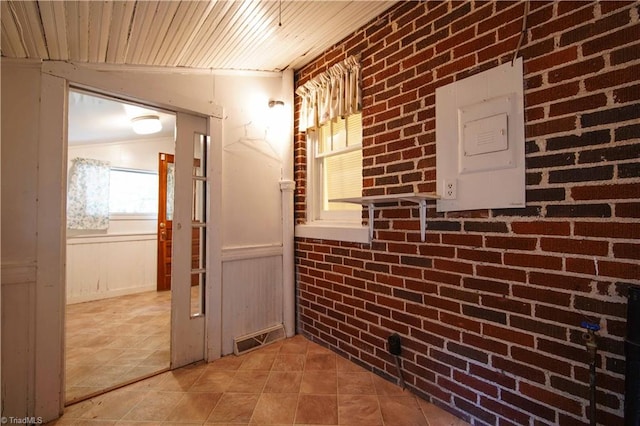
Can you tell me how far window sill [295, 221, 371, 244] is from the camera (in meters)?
2.15

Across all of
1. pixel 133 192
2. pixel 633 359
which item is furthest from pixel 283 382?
pixel 133 192

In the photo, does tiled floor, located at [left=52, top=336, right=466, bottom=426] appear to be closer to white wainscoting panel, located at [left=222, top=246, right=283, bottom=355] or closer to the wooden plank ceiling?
white wainscoting panel, located at [left=222, top=246, right=283, bottom=355]

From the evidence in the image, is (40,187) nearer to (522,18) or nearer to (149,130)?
(149,130)

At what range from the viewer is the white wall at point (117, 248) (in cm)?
400

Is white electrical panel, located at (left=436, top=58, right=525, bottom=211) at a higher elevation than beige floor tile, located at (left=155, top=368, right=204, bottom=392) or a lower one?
higher

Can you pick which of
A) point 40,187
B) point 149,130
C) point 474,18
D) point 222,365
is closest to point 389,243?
point 474,18

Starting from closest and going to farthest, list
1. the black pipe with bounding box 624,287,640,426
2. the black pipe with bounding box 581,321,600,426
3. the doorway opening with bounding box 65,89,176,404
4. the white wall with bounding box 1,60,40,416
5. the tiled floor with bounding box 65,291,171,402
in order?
the black pipe with bounding box 624,287,640,426 → the black pipe with bounding box 581,321,600,426 → the white wall with bounding box 1,60,40,416 → the tiled floor with bounding box 65,291,171,402 → the doorway opening with bounding box 65,89,176,404

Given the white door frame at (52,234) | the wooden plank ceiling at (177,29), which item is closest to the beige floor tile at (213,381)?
the white door frame at (52,234)

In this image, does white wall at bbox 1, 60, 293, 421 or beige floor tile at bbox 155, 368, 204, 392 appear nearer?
white wall at bbox 1, 60, 293, 421

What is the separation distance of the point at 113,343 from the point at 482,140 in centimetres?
338

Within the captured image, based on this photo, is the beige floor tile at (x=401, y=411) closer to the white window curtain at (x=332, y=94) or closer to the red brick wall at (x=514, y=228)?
the red brick wall at (x=514, y=228)

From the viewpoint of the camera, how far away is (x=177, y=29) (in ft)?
5.80

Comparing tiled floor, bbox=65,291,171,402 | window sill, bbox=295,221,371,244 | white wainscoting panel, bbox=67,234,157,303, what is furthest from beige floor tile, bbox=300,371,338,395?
white wainscoting panel, bbox=67,234,157,303

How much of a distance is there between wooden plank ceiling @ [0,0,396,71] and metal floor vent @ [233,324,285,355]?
2.24 metres
